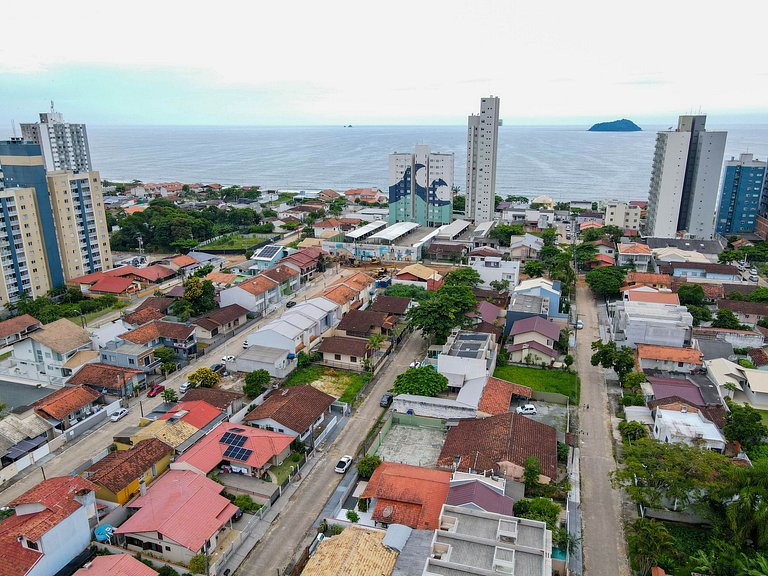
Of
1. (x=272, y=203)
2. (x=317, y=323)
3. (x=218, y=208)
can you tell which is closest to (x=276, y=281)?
(x=317, y=323)

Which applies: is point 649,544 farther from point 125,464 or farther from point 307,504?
point 125,464

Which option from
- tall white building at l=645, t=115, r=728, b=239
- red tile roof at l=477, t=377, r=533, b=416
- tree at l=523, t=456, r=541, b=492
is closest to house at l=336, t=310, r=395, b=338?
red tile roof at l=477, t=377, r=533, b=416

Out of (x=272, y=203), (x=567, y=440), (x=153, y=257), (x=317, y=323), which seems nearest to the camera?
(x=567, y=440)

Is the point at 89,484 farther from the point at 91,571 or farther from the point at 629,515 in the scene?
the point at 629,515

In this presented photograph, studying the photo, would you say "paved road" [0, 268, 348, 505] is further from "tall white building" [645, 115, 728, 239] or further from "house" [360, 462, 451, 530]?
"tall white building" [645, 115, 728, 239]

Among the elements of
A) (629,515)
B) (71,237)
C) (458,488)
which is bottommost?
(629,515)

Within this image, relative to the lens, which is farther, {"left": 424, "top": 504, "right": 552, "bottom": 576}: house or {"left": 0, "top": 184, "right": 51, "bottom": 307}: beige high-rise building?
{"left": 0, "top": 184, "right": 51, "bottom": 307}: beige high-rise building

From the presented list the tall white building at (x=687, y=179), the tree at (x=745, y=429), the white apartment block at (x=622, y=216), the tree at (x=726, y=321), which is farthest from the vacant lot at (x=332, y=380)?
the white apartment block at (x=622, y=216)
